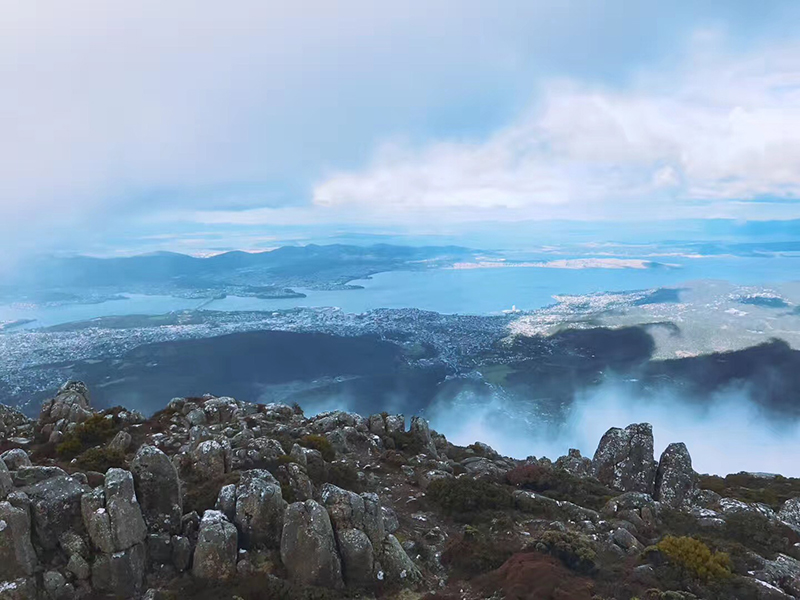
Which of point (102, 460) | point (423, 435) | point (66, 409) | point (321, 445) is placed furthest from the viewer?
point (423, 435)

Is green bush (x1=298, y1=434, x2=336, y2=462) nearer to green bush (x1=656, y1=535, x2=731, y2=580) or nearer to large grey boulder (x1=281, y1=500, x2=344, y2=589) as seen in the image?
large grey boulder (x1=281, y1=500, x2=344, y2=589)

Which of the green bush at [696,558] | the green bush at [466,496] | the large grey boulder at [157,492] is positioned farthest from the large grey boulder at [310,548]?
the green bush at [696,558]

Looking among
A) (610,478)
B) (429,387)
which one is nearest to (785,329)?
(429,387)

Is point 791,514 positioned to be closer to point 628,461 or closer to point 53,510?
point 628,461

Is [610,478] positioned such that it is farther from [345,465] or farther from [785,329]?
[785,329]

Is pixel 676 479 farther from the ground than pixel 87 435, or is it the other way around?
pixel 87 435

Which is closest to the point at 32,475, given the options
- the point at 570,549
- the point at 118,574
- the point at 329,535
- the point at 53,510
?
the point at 53,510

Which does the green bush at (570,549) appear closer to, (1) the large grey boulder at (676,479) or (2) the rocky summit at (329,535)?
(2) the rocky summit at (329,535)
